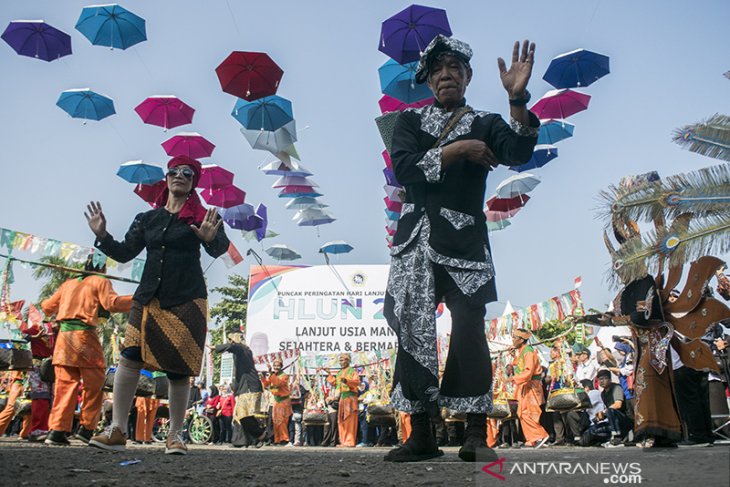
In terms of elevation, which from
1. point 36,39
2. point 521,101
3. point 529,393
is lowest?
point 529,393

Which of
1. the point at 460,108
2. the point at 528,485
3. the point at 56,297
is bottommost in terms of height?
the point at 528,485

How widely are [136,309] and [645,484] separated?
3.37m

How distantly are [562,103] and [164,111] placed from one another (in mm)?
7415

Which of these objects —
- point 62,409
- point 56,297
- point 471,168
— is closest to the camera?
point 471,168

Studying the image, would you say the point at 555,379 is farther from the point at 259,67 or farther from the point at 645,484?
the point at 645,484

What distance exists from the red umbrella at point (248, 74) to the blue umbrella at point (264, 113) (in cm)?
61

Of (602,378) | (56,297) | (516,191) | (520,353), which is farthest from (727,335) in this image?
(56,297)

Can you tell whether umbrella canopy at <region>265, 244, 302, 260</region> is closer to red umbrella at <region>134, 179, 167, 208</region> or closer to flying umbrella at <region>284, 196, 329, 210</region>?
flying umbrella at <region>284, 196, 329, 210</region>

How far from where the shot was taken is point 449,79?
3471 mm

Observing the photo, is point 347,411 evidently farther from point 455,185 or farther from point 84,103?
point 455,185

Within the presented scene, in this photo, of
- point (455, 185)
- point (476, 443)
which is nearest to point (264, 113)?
point (455, 185)

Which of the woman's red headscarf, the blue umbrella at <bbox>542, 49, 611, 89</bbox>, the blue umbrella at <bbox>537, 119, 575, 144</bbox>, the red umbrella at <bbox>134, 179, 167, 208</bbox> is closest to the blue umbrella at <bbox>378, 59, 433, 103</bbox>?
the blue umbrella at <bbox>542, 49, 611, 89</bbox>

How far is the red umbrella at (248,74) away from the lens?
1066cm

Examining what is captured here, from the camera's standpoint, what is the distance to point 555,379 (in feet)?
37.8
